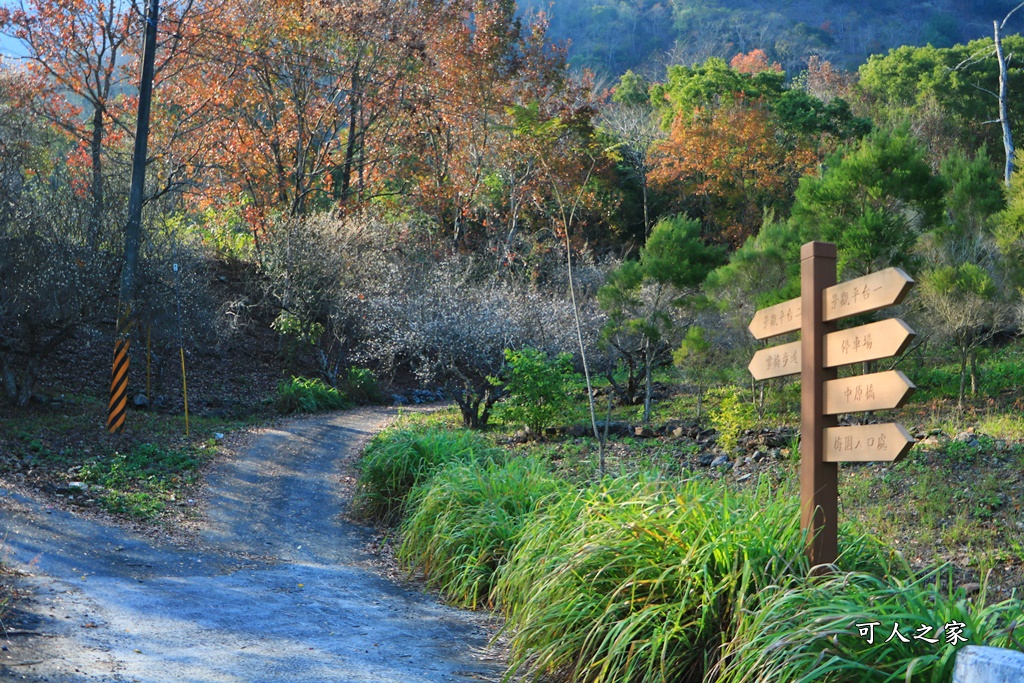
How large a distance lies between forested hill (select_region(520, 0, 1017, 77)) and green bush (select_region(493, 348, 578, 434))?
152ft

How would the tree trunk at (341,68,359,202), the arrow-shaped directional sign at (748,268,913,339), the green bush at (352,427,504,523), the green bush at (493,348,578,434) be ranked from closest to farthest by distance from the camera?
the arrow-shaped directional sign at (748,268,913,339) → the green bush at (352,427,504,523) → the green bush at (493,348,578,434) → the tree trunk at (341,68,359,202)

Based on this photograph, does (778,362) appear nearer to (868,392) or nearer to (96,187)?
(868,392)

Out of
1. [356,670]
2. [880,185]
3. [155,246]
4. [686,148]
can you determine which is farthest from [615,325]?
[686,148]

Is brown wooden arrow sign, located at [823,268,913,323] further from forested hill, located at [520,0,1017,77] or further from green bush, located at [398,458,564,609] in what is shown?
forested hill, located at [520,0,1017,77]

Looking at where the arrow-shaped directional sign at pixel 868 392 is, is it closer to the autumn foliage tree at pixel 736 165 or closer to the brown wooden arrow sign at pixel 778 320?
the brown wooden arrow sign at pixel 778 320

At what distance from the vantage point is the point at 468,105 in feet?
83.4

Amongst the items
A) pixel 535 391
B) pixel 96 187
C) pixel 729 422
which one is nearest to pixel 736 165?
pixel 535 391

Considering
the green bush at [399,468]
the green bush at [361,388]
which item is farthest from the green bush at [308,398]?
the green bush at [399,468]

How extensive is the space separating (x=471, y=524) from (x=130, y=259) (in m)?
9.24

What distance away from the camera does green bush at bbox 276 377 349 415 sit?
17859mm

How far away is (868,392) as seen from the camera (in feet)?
11.9

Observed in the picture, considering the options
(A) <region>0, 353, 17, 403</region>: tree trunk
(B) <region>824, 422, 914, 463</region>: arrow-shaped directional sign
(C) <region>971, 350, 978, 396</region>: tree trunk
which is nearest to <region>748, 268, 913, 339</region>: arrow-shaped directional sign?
(B) <region>824, 422, 914, 463</region>: arrow-shaped directional sign

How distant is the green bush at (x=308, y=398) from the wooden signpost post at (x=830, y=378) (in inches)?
576

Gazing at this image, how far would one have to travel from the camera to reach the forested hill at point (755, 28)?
2383 inches
